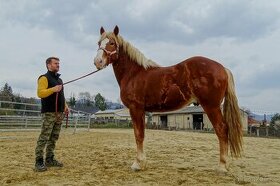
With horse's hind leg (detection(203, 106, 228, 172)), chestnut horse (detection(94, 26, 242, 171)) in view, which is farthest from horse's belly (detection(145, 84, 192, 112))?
horse's hind leg (detection(203, 106, 228, 172))

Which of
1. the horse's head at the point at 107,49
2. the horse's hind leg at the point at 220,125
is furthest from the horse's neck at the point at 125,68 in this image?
the horse's hind leg at the point at 220,125

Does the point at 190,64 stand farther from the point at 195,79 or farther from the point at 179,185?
the point at 179,185

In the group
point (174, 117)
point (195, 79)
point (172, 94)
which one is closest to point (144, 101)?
point (172, 94)

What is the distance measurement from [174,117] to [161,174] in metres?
48.4

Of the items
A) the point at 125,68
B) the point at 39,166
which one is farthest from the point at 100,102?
the point at 39,166

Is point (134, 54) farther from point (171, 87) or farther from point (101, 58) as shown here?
point (171, 87)

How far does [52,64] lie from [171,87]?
2.04 metres

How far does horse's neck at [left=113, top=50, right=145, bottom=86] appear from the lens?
6215 millimetres

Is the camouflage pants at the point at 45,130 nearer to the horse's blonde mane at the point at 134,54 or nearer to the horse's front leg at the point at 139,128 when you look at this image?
the horse's front leg at the point at 139,128

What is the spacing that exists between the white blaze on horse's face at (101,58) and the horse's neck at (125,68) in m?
0.43

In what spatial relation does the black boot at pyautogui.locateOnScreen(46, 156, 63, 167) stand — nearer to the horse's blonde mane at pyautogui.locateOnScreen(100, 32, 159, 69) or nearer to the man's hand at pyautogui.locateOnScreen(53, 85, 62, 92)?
the man's hand at pyautogui.locateOnScreen(53, 85, 62, 92)

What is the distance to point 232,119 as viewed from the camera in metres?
5.63

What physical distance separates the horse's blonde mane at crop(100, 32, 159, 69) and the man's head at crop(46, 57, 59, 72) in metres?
1.07

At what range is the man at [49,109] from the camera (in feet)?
18.8
